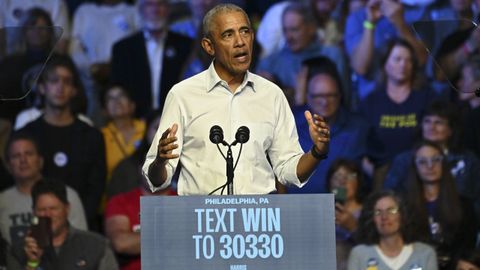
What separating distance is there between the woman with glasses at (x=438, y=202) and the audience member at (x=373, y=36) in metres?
1.14

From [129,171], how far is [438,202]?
7.71 ft

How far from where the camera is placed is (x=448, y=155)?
1009 centimetres

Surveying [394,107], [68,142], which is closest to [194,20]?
[68,142]

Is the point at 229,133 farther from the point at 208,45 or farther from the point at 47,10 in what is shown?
the point at 47,10

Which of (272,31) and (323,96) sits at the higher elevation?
(272,31)

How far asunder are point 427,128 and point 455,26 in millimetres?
1568

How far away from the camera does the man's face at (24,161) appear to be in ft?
33.3

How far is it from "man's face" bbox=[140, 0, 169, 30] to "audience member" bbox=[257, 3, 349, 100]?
0.95 meters

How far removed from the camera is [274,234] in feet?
19.4

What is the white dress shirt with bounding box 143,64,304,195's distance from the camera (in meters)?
6.34

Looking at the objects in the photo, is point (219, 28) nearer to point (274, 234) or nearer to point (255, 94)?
point (255, 94)

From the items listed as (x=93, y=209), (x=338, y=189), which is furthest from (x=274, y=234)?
(x=93, y=209)

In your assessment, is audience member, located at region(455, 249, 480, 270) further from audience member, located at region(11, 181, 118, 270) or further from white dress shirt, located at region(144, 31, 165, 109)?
white dress shirt, located at region(144, 31, 165, 109)

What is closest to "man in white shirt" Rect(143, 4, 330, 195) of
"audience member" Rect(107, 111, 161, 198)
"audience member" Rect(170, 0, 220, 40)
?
"audience member" Rect(107, 111, 161, 198)
